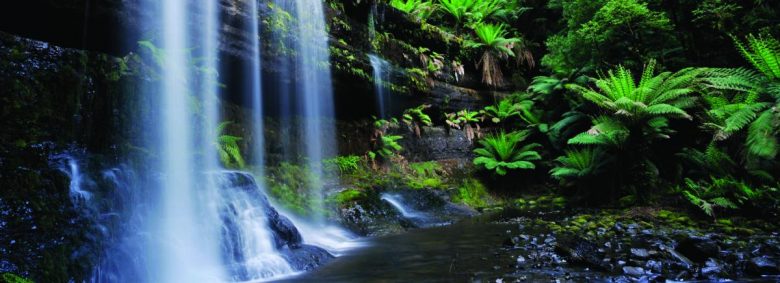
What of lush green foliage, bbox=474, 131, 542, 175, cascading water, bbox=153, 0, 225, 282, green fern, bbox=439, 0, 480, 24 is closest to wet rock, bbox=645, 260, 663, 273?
cascading water, bbox=153, 0, 225, 282

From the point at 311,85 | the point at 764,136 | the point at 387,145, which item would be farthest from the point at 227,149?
the point at 764,136

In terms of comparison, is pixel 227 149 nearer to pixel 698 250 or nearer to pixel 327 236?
pixel 327 236

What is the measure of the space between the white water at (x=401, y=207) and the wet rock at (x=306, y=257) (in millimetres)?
2896

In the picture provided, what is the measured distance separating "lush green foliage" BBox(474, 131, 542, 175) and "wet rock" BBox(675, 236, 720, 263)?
6.10 m

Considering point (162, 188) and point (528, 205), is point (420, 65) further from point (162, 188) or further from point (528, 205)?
point (162, 188)

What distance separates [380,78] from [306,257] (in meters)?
4.83

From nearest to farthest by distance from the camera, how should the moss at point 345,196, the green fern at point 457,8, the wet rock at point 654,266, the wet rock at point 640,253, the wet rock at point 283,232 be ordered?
the wet rock at point 654,266 → the wet rock at point 640,253 → the wet rock at point 283,232 → the moss at point 345,196 → the green fern at point 457,8

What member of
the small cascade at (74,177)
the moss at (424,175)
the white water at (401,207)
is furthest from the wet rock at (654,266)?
the moss at (424,175)

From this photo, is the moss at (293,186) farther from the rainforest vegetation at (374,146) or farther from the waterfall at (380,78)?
the waterfall at (380,78)

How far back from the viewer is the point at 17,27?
452 centimetres

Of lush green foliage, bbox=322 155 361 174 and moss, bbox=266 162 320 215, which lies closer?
moss, bbox=266 162 320 215

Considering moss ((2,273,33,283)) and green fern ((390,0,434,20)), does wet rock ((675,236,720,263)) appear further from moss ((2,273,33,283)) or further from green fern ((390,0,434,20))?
green fern ((390,0,434,20))

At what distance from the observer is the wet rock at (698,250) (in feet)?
13.0

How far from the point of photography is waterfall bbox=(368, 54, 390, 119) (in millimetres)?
8664
